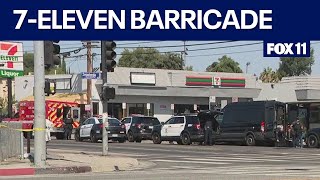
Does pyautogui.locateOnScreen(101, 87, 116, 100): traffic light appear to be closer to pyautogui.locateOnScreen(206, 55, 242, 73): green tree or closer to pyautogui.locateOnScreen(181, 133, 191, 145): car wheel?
pyautogui.locateOnScreen(181, 133, 191, 145): car wheel

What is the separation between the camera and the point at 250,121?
36969mm

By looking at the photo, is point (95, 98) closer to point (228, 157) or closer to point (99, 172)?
point (228, 157)

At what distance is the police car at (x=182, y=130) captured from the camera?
3806 centimetres

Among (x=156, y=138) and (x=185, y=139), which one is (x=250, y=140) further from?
(x=156, y=138)

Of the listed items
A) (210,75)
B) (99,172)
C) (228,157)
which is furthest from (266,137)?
(210,75)

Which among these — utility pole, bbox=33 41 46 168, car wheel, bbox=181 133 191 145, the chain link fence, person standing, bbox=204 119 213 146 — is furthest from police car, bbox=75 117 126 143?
utility pole, bbox=33 41 46 168

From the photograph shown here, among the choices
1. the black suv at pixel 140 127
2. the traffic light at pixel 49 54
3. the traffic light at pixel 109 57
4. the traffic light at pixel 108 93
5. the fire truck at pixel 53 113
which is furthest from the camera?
the fire truck at pixel 53 113

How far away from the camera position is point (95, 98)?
2231 inches

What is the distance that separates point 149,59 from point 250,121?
64806 millimetres

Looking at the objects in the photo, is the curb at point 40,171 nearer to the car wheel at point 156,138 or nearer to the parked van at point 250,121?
the parked van at point 250,121

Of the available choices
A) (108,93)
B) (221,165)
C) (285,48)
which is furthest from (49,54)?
(285,48)

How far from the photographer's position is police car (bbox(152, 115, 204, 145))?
3806 centimetres

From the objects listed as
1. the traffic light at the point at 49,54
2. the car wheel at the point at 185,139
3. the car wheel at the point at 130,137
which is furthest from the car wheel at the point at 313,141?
the traffic light at the point at 49,54

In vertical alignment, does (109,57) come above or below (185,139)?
above
